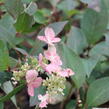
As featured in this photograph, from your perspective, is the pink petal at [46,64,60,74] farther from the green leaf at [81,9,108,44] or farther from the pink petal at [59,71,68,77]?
the green leaf at [81,9,108,44]

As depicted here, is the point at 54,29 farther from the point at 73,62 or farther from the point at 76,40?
the point at 76,40

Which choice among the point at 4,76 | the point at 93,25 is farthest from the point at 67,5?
the point at 4,76

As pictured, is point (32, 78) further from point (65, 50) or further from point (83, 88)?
point (83, 88)

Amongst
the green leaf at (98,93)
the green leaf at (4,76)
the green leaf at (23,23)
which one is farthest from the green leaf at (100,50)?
the green leaf at (4,76)

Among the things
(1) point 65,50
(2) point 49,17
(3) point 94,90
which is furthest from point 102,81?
(2) point 49,17

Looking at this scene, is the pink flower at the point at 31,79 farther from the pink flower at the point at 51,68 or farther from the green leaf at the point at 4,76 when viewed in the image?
the green leaf at the point at 4,76

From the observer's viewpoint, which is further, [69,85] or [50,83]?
[69,85]
